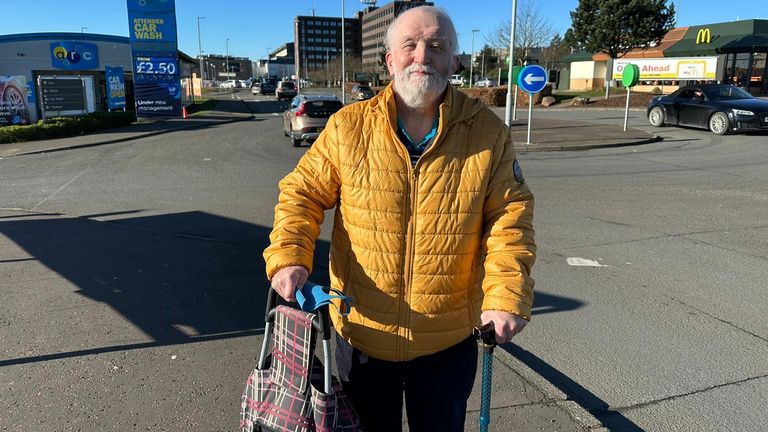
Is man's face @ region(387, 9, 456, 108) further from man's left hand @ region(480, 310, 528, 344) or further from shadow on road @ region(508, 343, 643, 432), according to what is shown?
shadow on road @ region(508, 343, 643, 432)

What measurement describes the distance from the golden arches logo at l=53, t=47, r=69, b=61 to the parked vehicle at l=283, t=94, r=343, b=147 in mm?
21116

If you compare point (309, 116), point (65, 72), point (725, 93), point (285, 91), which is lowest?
point (309, 116)

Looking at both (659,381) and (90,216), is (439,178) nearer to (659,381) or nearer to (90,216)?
(659,381)

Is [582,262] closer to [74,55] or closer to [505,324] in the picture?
[505,324]

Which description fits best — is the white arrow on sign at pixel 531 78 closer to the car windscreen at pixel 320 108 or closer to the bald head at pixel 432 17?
the car windscreen at pixel 320 108

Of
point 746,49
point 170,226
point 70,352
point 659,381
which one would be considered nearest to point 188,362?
point 70,352

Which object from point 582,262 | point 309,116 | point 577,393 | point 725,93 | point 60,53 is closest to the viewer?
point 577,393

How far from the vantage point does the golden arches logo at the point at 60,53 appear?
31097 millimetres

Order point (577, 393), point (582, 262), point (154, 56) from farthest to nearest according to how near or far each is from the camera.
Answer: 1. point (154, 56)
2. point (582, 262)
3. point (577, 393)

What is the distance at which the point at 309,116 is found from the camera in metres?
16.4

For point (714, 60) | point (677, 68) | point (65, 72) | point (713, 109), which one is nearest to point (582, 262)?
point (713, 109)

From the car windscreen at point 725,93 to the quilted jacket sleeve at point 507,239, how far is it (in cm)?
1955

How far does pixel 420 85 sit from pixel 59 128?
21.6 metres

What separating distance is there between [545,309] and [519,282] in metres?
2.80
